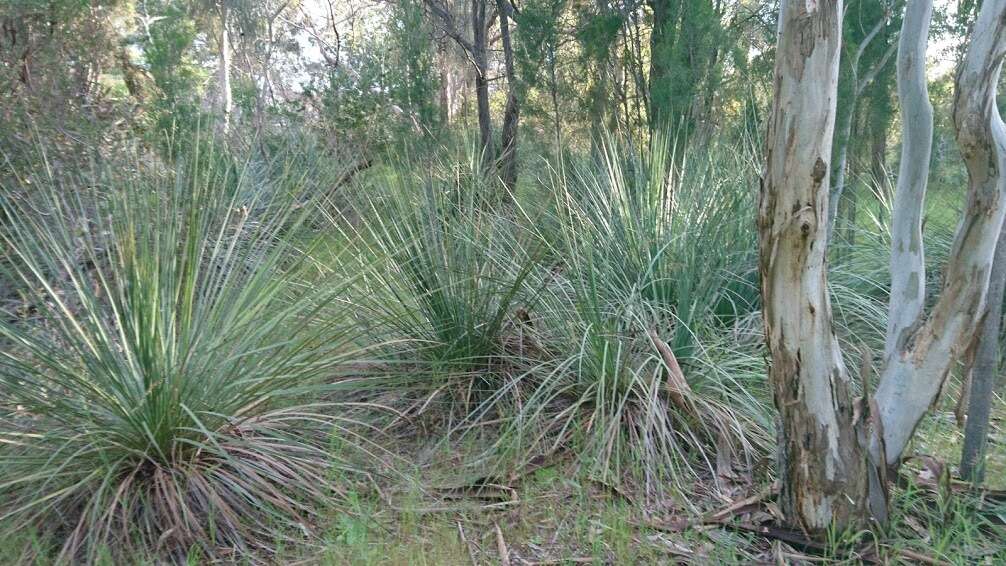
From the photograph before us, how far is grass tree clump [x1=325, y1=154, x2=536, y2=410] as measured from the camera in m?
4.24

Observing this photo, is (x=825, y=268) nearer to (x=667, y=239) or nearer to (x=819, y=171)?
(x=819, y=171)

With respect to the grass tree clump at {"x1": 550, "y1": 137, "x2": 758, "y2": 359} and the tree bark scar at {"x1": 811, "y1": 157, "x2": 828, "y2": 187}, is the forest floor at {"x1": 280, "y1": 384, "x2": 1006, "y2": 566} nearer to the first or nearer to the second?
the grass tree clump at {"x1": 550, "y1": 137, "x2": 758, "y2": 359}

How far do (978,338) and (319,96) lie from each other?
9699 mm

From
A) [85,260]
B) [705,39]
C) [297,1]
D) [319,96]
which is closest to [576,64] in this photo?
[705,39]

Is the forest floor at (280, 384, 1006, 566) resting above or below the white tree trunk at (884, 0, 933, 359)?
below

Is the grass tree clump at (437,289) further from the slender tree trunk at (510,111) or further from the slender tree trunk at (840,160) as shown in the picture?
the slender tree trunk at (510,111)

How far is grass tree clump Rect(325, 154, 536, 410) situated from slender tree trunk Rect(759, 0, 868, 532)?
150cm

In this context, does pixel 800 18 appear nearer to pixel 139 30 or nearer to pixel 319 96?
pixel 319 96

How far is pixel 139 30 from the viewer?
1073 centimetres

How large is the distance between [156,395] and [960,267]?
3.08 meters

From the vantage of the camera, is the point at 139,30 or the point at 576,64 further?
the point at 139,30

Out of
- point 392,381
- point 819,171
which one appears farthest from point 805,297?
point 392,381

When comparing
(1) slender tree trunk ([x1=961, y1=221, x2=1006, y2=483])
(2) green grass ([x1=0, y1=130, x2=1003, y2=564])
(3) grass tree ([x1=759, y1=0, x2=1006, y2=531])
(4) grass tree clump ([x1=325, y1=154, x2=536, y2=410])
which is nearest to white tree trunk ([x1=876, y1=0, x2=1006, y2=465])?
(3) grass tree ([x1=759, y1=0, x2=1006, y2=531])

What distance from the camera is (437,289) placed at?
4195mm
